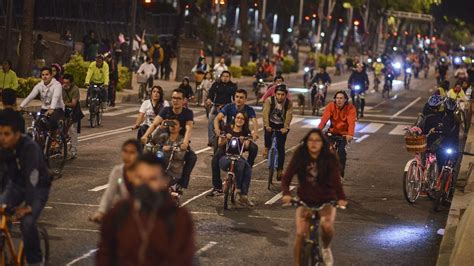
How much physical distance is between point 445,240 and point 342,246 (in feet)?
3.92

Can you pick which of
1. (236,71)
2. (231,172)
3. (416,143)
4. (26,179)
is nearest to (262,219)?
(231,172)

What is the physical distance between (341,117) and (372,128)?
14.9m

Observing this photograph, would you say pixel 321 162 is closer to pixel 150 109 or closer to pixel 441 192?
pixel 150 109

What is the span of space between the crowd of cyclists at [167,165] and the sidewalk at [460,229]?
30.8 inches

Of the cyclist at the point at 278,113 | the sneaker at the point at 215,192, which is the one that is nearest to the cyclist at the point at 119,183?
the sneaker at the point at 215,192

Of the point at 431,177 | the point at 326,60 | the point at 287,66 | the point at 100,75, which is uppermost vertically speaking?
the point at 100,75

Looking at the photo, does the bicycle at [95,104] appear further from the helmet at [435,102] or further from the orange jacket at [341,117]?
the helmet at [435,102]

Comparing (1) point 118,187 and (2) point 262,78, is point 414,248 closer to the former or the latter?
(1) point 118,187

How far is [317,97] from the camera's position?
1443 inches

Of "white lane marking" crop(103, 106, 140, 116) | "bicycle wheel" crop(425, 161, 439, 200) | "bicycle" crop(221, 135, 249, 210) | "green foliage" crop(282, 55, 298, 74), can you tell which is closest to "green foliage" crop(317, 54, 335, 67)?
"green foliage" crop(282, 55, 298, 74)

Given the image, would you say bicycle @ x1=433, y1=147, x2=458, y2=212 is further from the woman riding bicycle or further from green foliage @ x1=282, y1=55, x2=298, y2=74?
green foliage @ x1=282, y1=55, x2=298, y2=74

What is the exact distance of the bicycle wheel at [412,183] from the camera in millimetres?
17031

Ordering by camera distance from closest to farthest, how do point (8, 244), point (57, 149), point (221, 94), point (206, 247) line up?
point (8, 244), point (206, 247), point (57, 149), point (221, 94)

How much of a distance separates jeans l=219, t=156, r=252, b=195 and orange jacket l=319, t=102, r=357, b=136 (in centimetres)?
267
